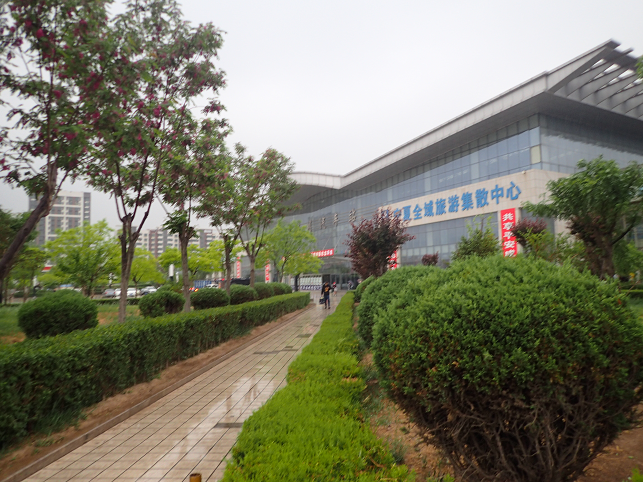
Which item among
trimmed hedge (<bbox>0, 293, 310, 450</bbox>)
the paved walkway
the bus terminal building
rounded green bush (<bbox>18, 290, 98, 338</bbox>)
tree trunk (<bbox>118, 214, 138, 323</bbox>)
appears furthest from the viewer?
the bus terminal building

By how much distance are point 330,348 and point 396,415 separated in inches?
76.4

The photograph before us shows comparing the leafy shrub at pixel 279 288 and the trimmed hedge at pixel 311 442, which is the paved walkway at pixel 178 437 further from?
the leafy shrub at pixel 279 288

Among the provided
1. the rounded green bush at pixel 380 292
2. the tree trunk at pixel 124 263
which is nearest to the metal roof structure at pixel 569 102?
the rounded green bush at pixel 380 292

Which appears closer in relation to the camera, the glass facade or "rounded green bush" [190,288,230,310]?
"rounded green bush" [190,288,230,310]

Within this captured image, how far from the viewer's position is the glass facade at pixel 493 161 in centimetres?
3253

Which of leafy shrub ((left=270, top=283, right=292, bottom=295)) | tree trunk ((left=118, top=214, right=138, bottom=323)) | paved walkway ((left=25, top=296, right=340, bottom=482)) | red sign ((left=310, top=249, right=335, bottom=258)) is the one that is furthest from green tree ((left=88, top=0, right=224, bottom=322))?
red sign ((left=310, top=249, right=335, bottom=258))

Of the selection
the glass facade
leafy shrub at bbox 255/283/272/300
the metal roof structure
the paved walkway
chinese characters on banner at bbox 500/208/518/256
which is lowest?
the paved walkway

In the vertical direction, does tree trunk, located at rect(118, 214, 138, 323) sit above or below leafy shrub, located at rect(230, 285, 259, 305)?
above

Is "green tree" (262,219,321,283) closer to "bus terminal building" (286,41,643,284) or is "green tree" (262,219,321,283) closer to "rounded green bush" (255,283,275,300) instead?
"bus terminal building" (286,41,643,284)

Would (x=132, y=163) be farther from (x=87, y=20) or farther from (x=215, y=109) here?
(x=87, y=20)

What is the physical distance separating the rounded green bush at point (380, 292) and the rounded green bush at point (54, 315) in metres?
7.10

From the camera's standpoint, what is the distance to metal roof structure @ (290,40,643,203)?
28.8m

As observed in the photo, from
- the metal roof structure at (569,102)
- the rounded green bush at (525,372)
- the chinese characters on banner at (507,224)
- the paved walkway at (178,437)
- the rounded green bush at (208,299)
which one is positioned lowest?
the paved walkway at (178,437)

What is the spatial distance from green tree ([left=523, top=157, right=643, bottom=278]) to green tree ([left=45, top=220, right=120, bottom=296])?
23.4 m
